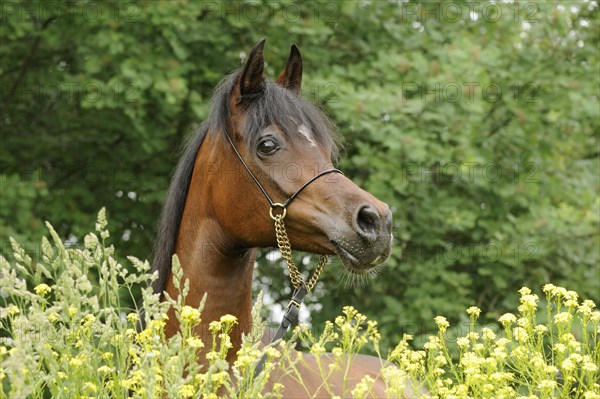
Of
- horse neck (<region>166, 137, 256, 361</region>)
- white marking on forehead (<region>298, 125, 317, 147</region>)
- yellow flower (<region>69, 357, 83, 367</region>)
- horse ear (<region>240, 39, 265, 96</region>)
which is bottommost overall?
horse neck (<region>166, 137, 256, 361</region>)

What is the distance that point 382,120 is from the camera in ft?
23.0

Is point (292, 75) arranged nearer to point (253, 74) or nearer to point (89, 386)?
point (253, 74)

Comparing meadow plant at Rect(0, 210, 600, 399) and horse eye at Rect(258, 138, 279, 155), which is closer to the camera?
meadow plant at Rect(0, 210, 600, 399)

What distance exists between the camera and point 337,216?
3.23m

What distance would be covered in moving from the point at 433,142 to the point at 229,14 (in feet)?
6.98

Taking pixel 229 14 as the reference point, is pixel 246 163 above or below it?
above


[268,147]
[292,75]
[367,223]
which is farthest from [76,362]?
[292,75]

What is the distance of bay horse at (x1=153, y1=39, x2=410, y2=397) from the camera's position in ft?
10.8

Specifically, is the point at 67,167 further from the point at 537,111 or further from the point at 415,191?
the point at 537,111

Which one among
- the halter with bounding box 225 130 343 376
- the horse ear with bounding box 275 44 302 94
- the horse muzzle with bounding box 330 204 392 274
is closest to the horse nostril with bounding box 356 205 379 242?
the horse muzzle with bounding box 330 204 392 274

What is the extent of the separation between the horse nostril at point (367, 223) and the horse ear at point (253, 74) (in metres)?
0.82

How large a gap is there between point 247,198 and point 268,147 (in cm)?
23

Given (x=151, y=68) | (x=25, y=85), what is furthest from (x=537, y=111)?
(x=25, y=85)

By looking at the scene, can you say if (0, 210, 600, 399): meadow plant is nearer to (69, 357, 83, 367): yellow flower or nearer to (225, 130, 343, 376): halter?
(69, 357, 83, 367): yellow flower
